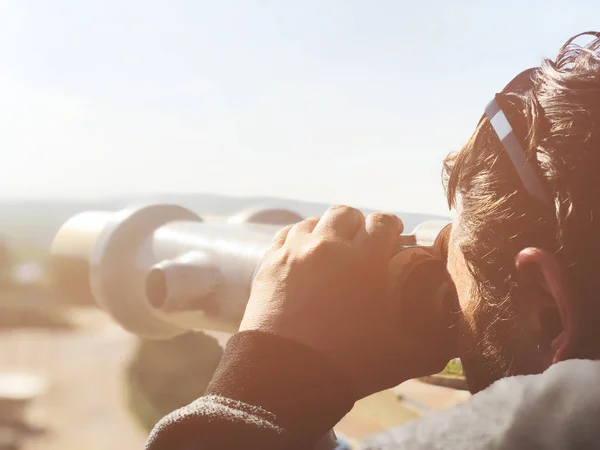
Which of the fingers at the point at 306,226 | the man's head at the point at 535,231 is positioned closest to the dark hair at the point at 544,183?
the man's head at the point at 535,231

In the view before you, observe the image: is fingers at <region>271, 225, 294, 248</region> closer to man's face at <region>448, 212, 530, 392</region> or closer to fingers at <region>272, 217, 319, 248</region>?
fingers at <region>272, 217, 319, 248</region>

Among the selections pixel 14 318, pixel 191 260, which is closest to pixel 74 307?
pixel 14 318

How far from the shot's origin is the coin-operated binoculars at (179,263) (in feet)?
1.46

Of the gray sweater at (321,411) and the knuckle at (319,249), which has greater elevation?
the knuckle at (319,249)

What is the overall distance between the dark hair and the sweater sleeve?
0.39 feet

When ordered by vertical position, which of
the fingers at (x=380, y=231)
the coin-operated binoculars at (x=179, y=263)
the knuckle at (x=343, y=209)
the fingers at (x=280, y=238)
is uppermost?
the knuckle at (x=343, y=209)

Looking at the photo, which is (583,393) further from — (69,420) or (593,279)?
(69,420)

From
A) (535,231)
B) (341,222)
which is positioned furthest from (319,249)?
(535,231)

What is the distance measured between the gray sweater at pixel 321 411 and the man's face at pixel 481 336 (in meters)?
0.08

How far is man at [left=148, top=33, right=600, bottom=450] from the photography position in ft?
1.19

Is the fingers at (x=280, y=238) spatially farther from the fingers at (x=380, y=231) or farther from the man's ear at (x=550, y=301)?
the man's ear at (x=550, y=301)

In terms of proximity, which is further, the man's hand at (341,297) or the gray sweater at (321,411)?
the man's hand at (341,297)

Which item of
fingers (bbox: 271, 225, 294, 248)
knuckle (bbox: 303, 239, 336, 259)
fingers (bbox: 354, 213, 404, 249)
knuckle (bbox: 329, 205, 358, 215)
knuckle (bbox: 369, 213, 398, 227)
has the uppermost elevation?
knuckle (bbox: 329, 205, 358, 215)

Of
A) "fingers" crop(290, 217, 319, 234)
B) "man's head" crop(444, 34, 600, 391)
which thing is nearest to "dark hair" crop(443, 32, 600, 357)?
"man's head" crop(444, 34, 600, 391)
